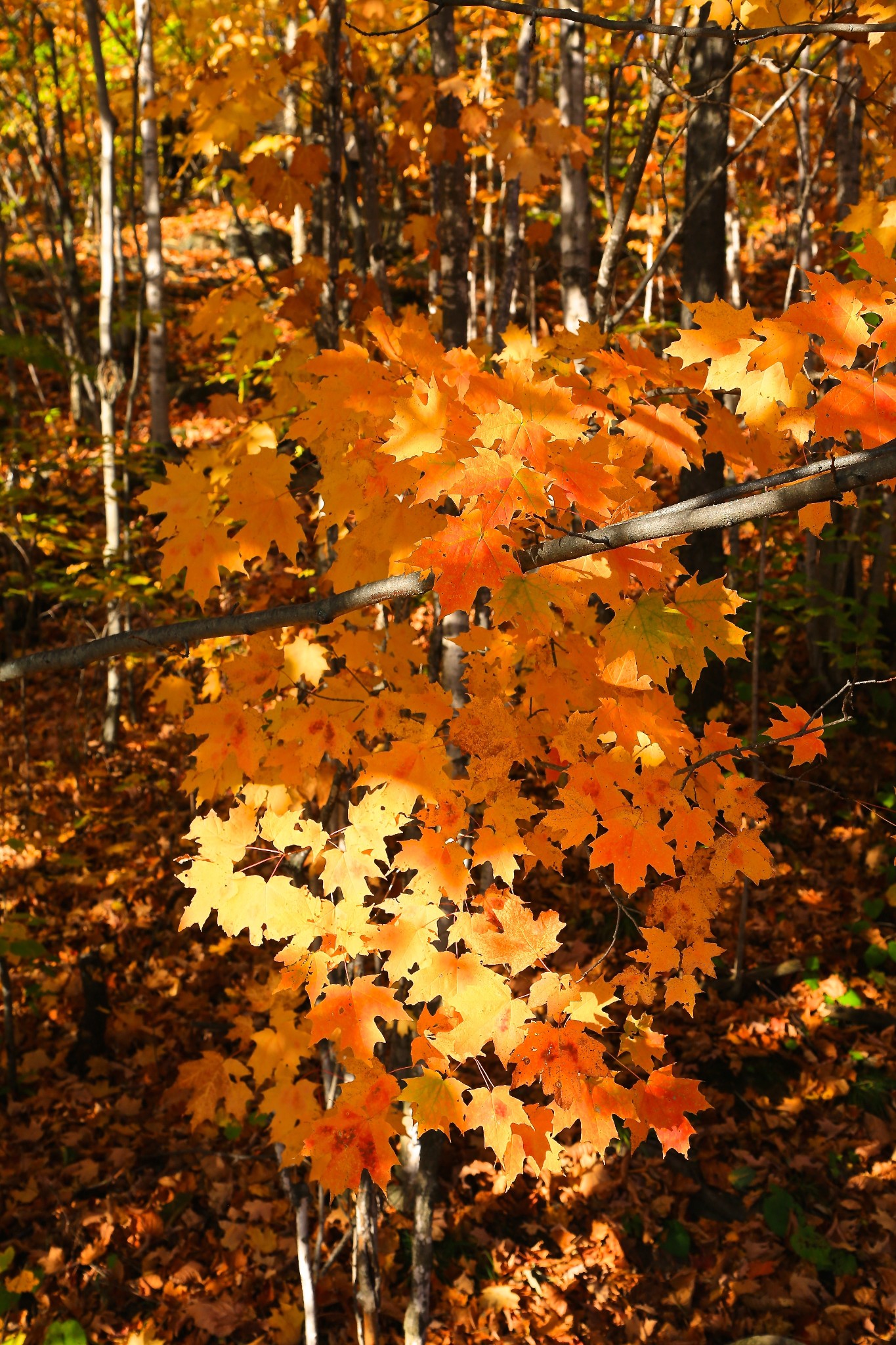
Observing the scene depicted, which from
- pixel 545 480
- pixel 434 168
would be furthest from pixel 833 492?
pixel 434 168

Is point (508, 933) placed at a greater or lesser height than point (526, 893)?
greater

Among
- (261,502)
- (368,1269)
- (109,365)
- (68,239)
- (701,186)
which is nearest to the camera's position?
(261,502)

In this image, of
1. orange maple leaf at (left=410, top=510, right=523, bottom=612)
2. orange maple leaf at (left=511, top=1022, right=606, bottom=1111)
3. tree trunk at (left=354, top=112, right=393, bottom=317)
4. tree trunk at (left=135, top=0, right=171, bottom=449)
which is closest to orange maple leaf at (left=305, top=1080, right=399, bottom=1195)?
orange maple leaf at (left=511, top=1022, right=606, bottom=1111)

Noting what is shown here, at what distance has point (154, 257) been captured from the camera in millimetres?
8289

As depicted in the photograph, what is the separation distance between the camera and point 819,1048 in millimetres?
4266

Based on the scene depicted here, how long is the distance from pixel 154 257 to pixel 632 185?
6.87 meters

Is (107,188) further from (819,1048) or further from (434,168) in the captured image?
(819,1048)

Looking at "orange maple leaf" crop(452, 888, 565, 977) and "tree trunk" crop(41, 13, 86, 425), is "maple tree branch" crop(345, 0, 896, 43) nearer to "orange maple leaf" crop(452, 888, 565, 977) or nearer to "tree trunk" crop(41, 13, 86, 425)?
"orange maple leaf" crop(452, 888, 565, 977)

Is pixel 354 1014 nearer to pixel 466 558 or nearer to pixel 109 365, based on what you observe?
pixel 466 558

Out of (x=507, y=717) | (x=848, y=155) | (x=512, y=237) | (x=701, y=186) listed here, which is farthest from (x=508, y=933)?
(x=848, y=155)

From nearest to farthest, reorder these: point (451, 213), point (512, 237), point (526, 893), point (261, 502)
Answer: point (261, 502) → point (451, 213) → point (512, 237) → point (526, 893)

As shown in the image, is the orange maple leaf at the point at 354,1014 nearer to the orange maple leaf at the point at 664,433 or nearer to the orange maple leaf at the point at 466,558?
the orange maple leaf at the point at 466,558

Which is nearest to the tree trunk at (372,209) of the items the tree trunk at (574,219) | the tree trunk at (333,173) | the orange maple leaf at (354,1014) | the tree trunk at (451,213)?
the tree trunk at (451,213)

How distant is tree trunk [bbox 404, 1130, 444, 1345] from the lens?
2.84 meters
